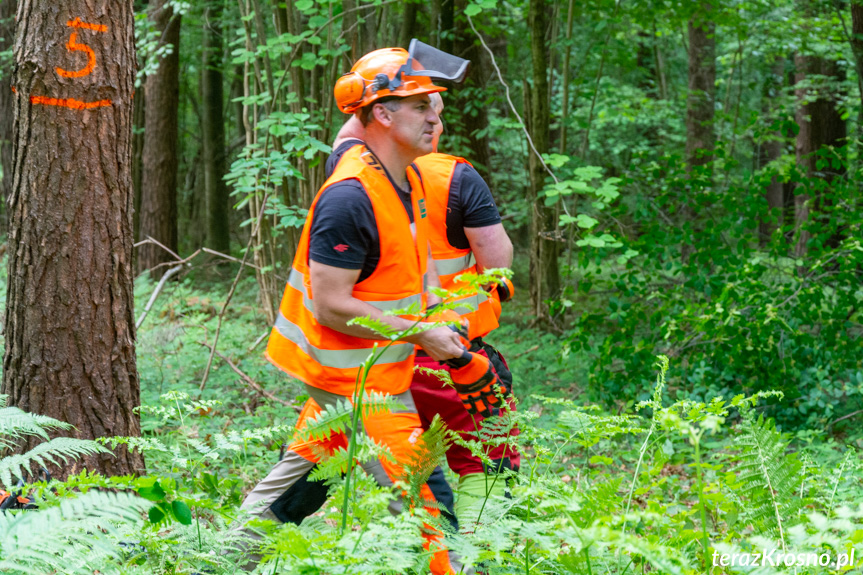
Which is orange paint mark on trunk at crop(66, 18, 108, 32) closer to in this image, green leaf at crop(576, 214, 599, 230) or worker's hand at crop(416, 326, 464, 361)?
worker's hand at crop(416, 326, 464, 361)

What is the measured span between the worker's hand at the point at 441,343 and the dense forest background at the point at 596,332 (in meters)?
0.35

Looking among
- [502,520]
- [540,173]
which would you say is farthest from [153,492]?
[540,173]

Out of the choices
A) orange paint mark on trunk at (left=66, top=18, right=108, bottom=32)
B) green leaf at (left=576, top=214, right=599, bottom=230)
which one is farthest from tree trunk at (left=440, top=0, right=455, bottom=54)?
orange paint mark on trunk at (left=66, top=18, right=108, bottom=32)

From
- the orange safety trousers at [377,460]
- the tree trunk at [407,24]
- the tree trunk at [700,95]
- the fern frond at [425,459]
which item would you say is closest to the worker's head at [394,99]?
the orange safety trousers at [377,460]

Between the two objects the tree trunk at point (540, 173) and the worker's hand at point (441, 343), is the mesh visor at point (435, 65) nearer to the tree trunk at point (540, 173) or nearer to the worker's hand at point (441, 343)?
the worker's hand at point (441, 343)

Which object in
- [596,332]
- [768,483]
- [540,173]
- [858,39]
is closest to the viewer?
[768,483]

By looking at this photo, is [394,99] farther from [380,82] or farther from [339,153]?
[339,153]

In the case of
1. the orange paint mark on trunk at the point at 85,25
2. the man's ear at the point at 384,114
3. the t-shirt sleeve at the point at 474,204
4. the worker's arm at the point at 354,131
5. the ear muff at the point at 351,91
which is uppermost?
the orange paint mark on trunk at the point at 85,25

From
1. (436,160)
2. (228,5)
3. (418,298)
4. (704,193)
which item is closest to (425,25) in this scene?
(228,5)

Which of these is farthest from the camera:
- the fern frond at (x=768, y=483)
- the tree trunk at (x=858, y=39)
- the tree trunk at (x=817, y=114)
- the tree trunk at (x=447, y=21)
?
the tree trunk at (x=817, y=114)

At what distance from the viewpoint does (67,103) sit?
323 cm

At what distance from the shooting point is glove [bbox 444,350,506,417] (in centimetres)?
277

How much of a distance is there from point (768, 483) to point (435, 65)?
75.8 inches

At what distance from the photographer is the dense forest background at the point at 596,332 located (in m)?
1.97
